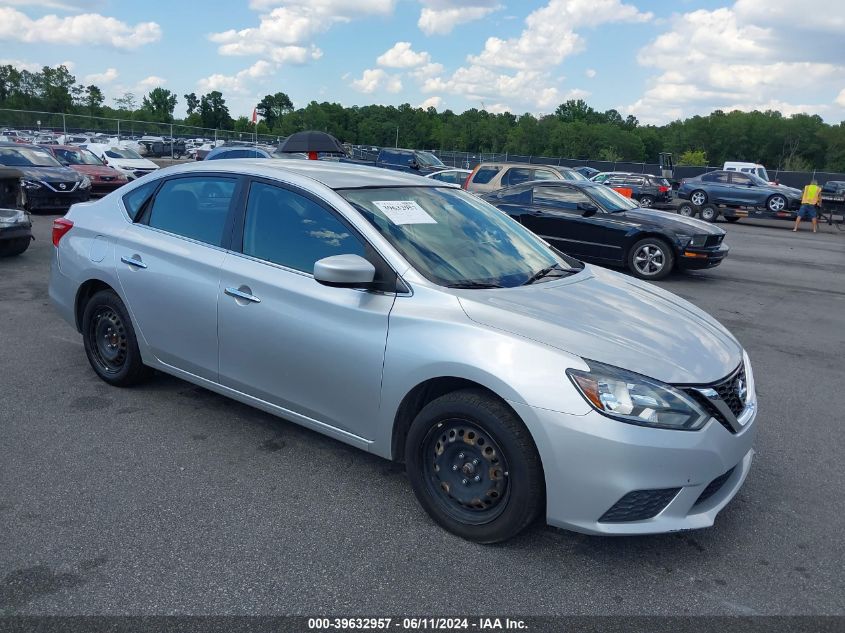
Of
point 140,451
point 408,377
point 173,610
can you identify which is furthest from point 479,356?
point 140,451

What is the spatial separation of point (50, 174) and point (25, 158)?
4.33 ft

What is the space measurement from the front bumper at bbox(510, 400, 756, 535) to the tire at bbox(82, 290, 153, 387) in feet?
9.80

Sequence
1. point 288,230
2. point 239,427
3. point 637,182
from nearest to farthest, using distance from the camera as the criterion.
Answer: point 288,230 → point 239,427 → point 637,182

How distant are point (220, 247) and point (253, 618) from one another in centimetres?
224

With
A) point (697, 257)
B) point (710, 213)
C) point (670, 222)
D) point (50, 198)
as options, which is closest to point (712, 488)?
point (697, 257)

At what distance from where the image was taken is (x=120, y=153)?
80.0 feet

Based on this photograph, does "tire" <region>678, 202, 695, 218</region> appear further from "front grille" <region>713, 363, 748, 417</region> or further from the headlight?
the headlight

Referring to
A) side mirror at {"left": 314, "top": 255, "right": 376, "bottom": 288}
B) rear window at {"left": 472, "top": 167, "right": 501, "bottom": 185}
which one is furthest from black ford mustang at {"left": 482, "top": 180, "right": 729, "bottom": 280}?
side mirror at {"left": 314, "top": 255, "right": 376, "bottom": 288}

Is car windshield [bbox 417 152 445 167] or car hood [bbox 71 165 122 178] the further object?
car windshield [bbox 417 152 445 167]

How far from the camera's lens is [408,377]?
11.0 ft

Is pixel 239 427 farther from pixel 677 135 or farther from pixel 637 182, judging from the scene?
pixel 677 135

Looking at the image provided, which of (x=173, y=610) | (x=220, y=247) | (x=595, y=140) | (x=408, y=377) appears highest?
(x=595, y=140)

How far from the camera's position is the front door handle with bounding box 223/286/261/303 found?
A: 391 centimetres

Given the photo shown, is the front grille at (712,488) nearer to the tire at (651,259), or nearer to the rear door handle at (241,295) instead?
the rear door handle at (241,295)
